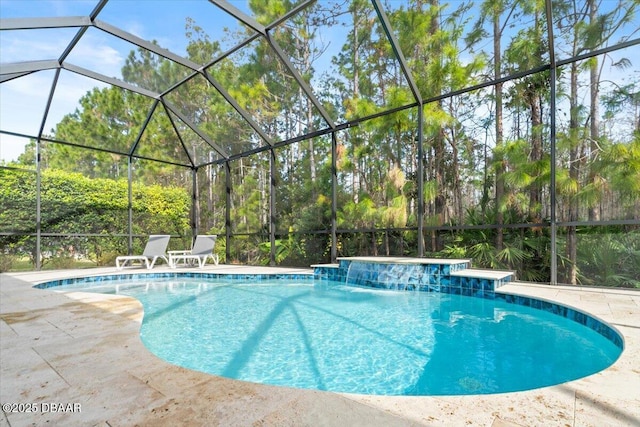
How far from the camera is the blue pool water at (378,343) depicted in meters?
2.62

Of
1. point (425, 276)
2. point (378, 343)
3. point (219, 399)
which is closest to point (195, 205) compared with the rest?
point (425, 276)

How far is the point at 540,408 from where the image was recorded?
1552 millimetres

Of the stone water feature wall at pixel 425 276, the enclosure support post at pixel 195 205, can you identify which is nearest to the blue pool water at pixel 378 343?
the stone water feature wall at pixel 425 276

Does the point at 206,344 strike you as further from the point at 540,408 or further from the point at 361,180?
the point at 361,180

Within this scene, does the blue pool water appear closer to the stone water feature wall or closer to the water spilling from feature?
the stone water feature wall

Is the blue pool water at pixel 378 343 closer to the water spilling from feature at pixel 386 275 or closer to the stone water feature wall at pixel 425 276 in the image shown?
the stone water feature wall at pixel 425 276

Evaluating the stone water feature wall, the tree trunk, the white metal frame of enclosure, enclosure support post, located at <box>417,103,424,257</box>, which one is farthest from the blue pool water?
the white metal frame of enclosure

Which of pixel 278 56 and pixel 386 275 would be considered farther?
pixel 278 56

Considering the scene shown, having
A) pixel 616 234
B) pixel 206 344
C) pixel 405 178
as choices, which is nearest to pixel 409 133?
pixel 405 178

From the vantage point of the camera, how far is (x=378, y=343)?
3.40 m

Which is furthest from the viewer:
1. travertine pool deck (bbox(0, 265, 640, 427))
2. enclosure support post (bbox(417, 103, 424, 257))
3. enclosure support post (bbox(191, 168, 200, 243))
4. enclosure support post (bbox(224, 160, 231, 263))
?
enclosure support post (bbox(191, 168, 200, 243))

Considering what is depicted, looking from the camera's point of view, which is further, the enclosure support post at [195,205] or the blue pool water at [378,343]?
the enclosure support post at [195,205]

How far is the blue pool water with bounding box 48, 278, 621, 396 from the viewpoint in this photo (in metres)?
2.62

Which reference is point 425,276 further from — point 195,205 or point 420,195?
point 195,205
